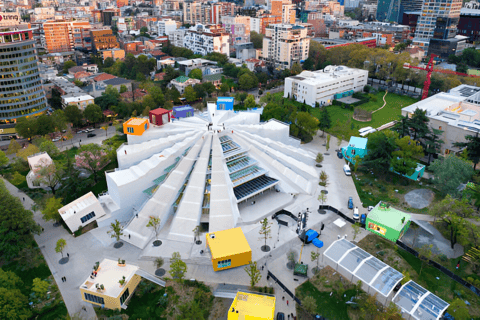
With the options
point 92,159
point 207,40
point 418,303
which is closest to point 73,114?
point 92,159

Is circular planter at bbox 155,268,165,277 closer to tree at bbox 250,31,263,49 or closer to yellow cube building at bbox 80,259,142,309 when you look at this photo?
yellow cube building at bbox 80,259,142,309

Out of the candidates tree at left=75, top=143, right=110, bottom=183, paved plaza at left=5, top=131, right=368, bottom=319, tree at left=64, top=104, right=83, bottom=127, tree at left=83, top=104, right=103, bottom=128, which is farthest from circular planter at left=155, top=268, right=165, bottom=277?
tree at left=64, top=104, right=83, bottom=127

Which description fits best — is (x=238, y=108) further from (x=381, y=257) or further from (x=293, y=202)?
(x=381, y=257)

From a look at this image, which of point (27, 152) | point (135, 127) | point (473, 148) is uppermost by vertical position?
point (135, 127)

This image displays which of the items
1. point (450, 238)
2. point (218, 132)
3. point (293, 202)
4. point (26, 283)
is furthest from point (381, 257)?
point (26, 283)

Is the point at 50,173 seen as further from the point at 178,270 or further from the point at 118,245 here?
the point at 178,270
